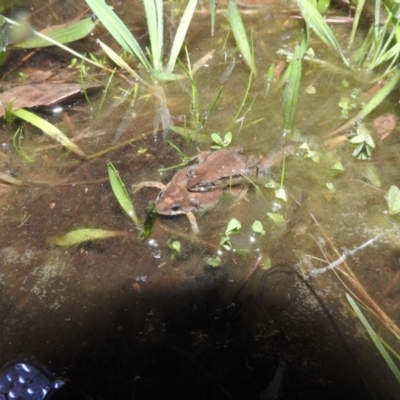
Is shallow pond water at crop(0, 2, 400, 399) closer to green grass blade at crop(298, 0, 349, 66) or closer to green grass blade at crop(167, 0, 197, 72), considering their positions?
green grass blade at crop(167, 0, 197, 72)

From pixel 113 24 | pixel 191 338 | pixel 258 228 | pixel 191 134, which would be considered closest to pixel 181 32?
pixel 113 24

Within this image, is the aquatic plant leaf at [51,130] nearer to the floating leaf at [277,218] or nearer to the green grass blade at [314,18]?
the floating leaf at [277,218]

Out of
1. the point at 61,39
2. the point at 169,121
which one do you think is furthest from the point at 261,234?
the point at 61,39

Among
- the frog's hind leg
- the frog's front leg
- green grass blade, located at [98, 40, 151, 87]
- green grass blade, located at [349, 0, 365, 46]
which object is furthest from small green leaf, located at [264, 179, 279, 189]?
green grass blade, located at [349, 0, 365, 46]

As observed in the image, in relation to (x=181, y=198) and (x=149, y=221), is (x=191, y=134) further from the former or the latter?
(x=149, y=221)

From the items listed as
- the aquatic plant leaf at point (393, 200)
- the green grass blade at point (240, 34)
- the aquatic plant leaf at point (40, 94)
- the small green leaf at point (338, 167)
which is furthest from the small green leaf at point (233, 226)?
the aquatic plant leaf at point (40, 94)

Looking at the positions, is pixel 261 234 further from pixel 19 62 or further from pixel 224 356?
pixel 19 62
